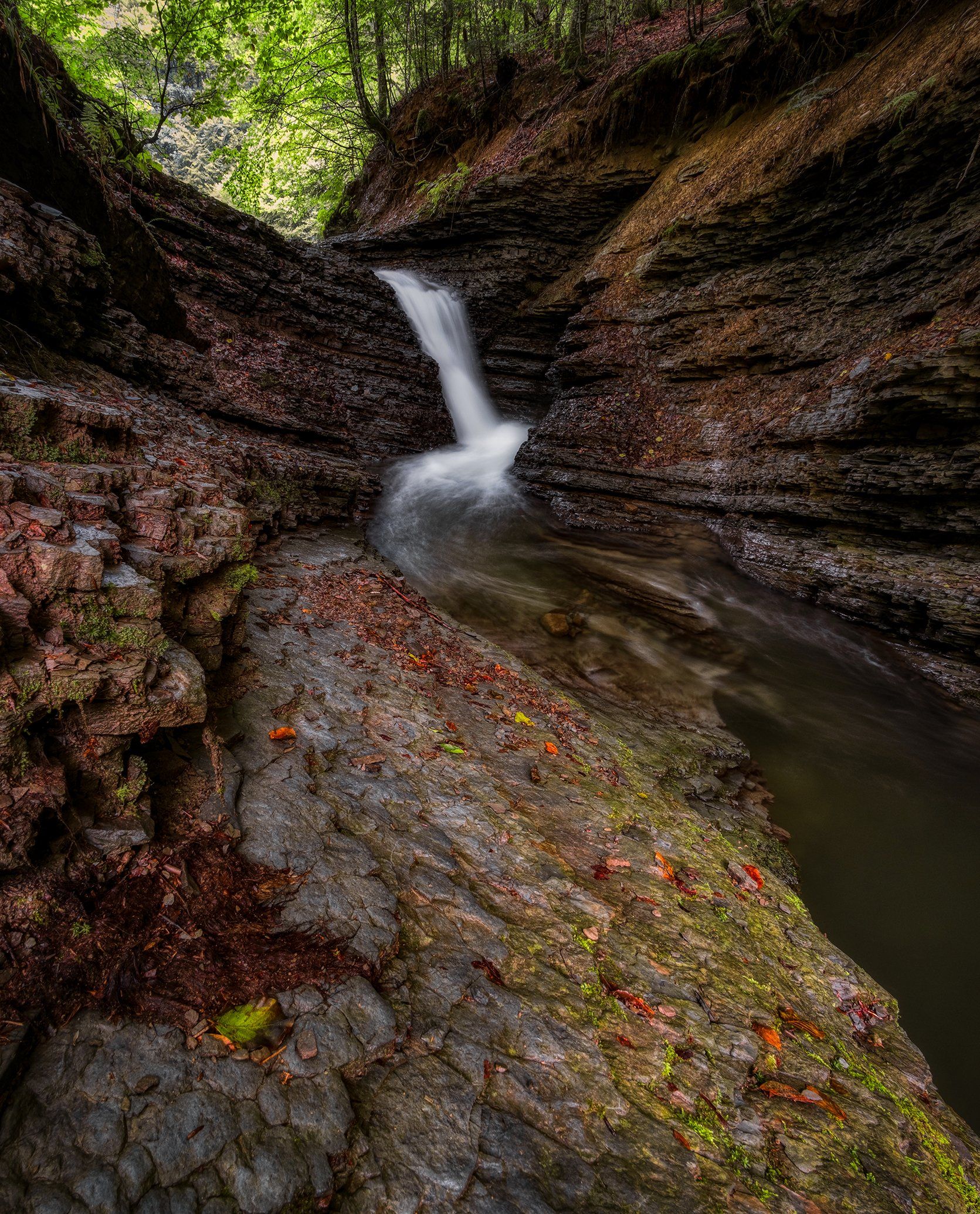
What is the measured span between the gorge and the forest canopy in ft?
6.92

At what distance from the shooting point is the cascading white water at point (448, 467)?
9078 mm

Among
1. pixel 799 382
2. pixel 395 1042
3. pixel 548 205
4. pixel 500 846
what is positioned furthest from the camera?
pixel 548 205

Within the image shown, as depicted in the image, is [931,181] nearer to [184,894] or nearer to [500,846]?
[500,846]

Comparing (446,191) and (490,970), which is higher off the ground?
(446,191)

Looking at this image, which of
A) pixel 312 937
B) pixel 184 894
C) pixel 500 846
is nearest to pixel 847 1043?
pixel 500 846

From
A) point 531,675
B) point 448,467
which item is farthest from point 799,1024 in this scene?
point 448,467

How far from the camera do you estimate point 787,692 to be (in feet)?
21.5

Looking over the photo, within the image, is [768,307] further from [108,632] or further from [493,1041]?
[493,1041]

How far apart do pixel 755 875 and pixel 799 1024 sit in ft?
3.54

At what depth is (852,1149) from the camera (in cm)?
189

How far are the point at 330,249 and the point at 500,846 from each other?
1715cm

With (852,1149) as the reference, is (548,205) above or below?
above

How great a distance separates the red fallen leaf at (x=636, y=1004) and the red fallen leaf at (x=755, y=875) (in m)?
1.50

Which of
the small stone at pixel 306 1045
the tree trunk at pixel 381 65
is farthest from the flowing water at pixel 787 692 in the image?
the tree trunk at pixel 381 65
